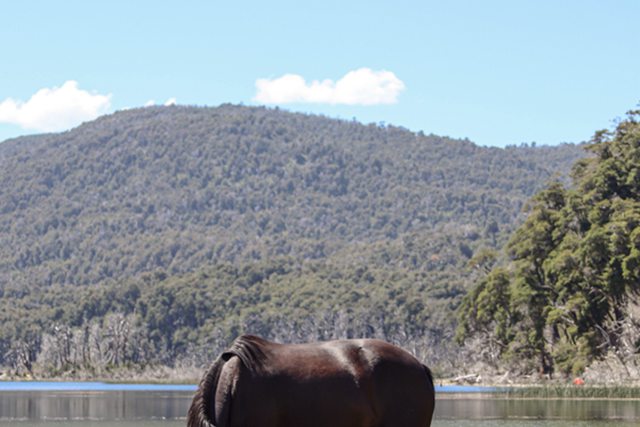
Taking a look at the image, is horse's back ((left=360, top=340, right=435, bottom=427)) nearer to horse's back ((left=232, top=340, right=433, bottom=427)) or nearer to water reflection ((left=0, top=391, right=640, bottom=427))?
horse's back ((left=232, top=340, right=433, bottom=427))

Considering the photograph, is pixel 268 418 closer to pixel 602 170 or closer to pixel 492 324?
pixel 602 170

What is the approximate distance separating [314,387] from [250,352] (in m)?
0.69

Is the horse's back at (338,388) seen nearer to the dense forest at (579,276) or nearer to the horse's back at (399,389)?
the horse's back at (399,389)

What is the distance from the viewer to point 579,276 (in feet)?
218

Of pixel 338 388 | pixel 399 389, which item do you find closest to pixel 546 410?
pixel 399 389

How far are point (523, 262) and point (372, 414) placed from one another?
63.0 metres

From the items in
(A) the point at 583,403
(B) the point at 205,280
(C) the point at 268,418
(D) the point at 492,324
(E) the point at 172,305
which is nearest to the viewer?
(C) the point at 268,418

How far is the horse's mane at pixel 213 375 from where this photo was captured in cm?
1126

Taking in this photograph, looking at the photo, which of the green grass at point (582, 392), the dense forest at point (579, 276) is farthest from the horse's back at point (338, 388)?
the dense forest at point (579, 276)

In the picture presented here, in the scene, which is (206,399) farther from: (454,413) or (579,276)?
(579,276)

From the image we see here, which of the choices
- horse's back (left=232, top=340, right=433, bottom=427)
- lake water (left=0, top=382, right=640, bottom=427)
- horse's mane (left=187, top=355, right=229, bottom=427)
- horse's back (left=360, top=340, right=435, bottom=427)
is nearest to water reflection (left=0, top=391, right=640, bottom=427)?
lake water (left=0, top=382, right=640, bottom=427)

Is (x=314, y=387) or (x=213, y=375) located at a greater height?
(x=213, y=375)

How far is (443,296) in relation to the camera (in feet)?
486

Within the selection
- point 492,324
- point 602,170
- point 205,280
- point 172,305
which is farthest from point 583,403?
point 205,280
